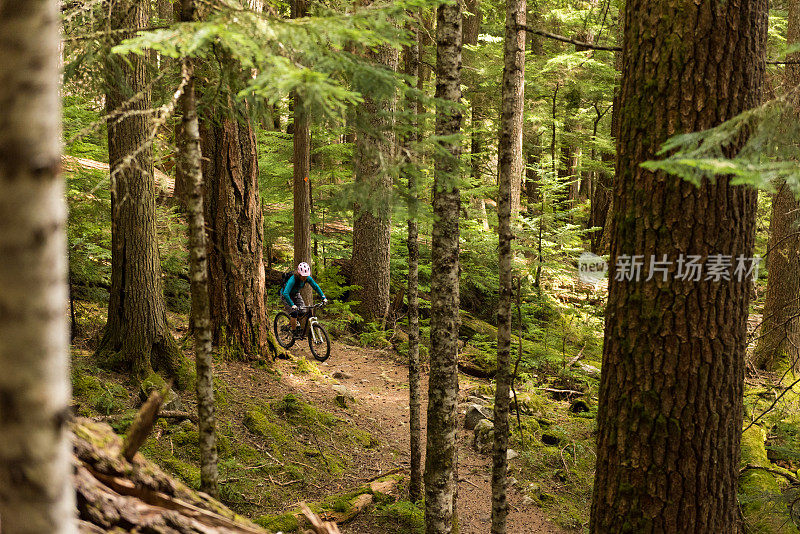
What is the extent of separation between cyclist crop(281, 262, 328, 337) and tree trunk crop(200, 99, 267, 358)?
173 cm

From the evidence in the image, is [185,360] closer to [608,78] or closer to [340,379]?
[340,379]

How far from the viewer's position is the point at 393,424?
8734 mm

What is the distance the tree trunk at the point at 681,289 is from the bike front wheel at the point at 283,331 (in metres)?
7.98

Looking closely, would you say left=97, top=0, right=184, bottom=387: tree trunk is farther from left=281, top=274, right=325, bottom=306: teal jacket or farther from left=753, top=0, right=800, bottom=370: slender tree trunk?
left=753, top=0, right=800, bottom=370: slender tree trunk

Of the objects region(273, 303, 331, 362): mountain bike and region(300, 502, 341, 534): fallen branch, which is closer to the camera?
region(300, 502, 341, 534): fallen branch

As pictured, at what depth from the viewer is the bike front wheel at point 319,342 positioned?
10.3 m

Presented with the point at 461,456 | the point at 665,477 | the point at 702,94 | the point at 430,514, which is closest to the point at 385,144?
the point at 702,94

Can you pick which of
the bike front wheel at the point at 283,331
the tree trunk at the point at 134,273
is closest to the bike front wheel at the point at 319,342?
the bike front wheel at the point at 283,331

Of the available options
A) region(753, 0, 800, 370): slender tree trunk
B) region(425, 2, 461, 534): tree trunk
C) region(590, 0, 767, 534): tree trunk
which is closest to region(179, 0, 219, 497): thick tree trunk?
region(425, 2, 461, 534): tree trunk

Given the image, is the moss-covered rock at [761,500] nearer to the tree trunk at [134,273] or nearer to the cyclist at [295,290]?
the tree trunk at [134,273]

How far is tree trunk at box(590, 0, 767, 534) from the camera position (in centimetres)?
298

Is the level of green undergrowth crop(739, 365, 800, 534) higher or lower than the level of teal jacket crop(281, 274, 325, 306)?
lower

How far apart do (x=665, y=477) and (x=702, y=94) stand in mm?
2247

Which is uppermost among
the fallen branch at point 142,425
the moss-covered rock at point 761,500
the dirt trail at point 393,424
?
the fallen branch at point 142,425
